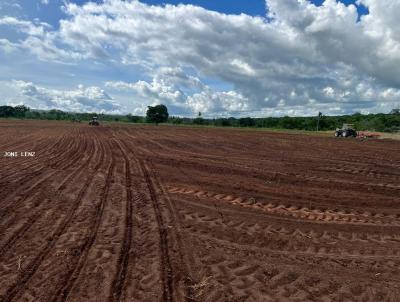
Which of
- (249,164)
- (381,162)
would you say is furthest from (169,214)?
(381,162)

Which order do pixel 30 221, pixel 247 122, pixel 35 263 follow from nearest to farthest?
pixel 35 263 → pixel 30 221 → pixel 247 122

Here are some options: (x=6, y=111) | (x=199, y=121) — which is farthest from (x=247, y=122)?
(x=6, y=111)

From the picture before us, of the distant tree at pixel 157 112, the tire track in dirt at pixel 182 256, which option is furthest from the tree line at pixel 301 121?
the tire track in dirt at pixel 182 256

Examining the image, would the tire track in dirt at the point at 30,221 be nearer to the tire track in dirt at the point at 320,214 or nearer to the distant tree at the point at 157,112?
the tire track in dirt at the point at 320,214

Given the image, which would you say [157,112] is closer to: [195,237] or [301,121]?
[301,121]

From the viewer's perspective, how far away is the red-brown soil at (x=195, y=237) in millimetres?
5367

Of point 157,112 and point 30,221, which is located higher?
point 157,112

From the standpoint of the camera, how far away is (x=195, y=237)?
741 centimetres

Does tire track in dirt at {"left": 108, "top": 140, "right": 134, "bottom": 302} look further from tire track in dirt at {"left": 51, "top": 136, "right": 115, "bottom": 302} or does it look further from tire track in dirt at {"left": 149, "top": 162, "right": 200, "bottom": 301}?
tire track in dirt at {"left": 149, "top": 162, "right": 200, "bottom": 301}

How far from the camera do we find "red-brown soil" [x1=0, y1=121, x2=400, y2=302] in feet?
17.6

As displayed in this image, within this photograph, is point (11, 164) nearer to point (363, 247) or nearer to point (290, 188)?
point (290, 188)

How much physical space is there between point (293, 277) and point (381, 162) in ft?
54.7

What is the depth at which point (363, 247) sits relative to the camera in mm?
7195

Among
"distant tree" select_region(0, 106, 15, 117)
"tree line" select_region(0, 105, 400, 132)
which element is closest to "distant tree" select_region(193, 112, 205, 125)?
"tree line" select_region(0, 105, 400, 132)
